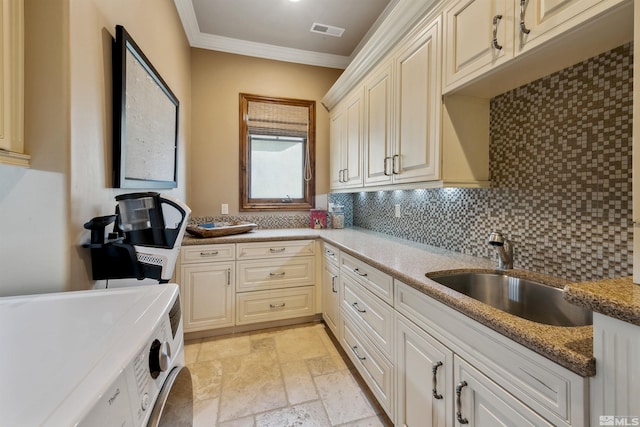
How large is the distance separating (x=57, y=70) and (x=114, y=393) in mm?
1047

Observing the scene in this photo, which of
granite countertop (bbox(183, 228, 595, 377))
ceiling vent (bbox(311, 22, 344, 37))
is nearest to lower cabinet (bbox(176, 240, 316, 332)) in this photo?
granite countertop (bbox(183, 228, 595, 377))

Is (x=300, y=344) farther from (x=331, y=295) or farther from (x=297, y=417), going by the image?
(x=297, y=417)

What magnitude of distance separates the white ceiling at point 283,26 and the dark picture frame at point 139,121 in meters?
1.01

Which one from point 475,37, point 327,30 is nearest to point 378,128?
point 475,37

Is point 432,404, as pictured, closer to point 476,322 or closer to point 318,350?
point 476,322

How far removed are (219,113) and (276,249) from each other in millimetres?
1612

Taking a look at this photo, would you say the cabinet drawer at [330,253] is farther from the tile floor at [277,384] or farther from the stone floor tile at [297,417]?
the stone floor tile at [297,417]

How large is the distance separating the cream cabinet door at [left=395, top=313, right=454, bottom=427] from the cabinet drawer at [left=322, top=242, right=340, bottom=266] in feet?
2.98

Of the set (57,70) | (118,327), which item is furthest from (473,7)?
(118,327)

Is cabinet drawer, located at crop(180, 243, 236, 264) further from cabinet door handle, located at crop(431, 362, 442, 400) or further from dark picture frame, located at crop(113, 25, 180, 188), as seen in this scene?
cabinet door handle, located at crop(431, 362, 442, 400)

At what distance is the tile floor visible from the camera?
1.56 metres

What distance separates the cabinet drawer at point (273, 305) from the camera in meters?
2.51

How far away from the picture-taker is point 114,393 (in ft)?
1.55

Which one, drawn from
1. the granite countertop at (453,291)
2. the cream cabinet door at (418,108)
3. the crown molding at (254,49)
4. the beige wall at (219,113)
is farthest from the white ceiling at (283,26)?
the granite countertop at (453,291)
